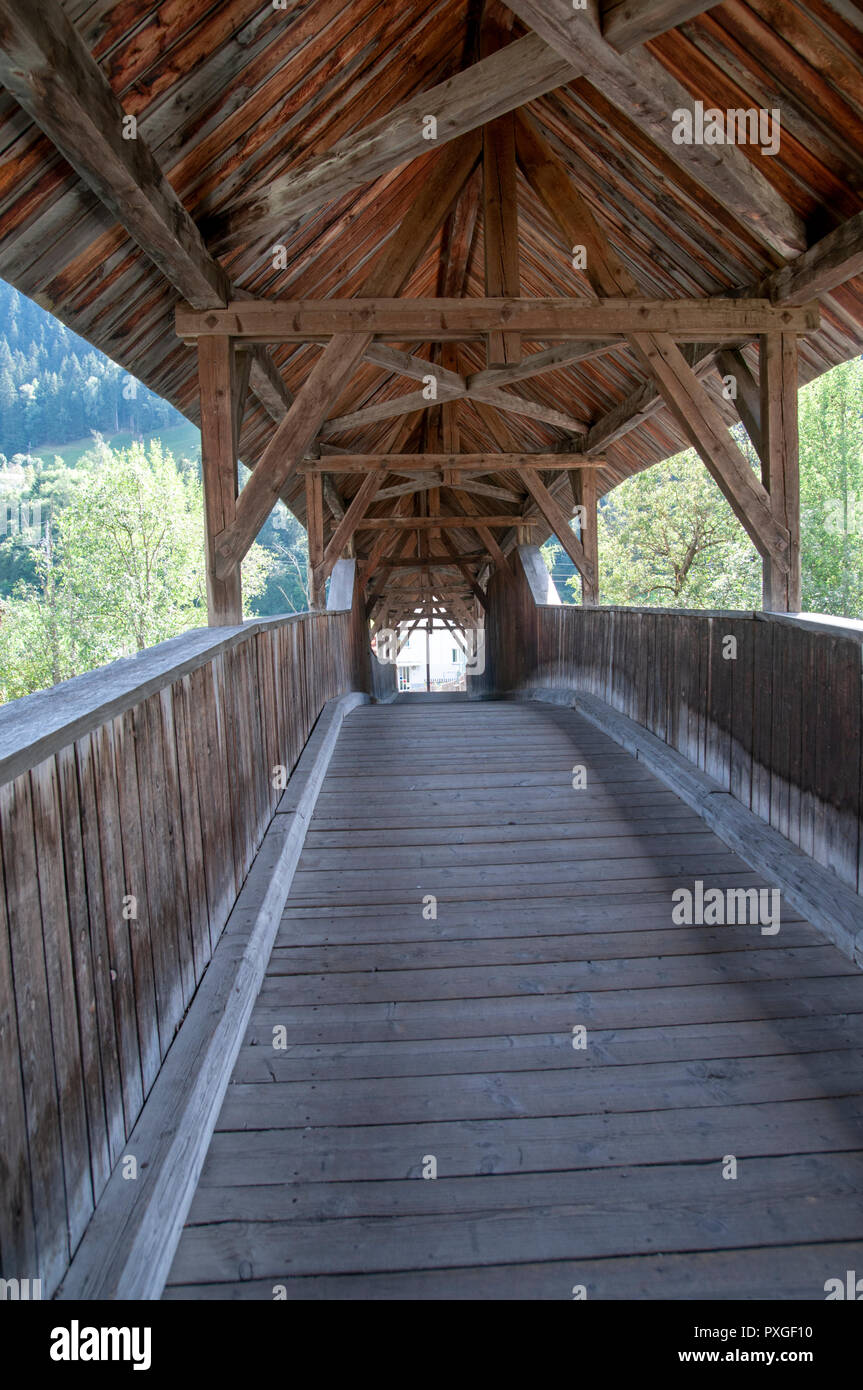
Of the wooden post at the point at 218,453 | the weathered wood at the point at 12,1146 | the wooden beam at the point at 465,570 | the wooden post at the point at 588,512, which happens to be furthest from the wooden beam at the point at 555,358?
the wooden beam at the point at 465,570

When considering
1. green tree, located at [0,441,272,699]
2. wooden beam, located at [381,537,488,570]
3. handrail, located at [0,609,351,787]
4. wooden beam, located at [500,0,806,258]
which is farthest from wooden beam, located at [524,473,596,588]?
green tree, located at [0,441,272,699]

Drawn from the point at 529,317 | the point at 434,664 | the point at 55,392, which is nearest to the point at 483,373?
the point at 529,317

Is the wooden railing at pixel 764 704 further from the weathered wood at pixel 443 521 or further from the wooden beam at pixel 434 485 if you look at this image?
the weathered wood at pixel 443 521

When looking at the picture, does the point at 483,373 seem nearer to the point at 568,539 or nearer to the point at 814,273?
the point at 568,539

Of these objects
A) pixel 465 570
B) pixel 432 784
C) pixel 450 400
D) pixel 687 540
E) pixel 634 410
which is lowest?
pixel 432 784

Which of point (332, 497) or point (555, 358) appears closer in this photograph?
point (555, 358)

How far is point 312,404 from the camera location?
5055mm

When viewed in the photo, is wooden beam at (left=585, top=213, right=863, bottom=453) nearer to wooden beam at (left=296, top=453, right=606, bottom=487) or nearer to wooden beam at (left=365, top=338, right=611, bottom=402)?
wooden beam at (left=365, top=338, right=611, bottom=402)

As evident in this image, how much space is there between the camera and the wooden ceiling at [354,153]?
3373 millimetres

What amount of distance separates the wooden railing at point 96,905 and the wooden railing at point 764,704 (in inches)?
95.3

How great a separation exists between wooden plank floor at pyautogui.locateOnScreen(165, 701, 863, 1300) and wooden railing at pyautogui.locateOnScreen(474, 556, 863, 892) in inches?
16.5

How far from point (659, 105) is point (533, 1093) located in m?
4.26

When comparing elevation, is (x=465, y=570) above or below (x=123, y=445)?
below

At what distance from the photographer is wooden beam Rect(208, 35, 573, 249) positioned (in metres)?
3.78
